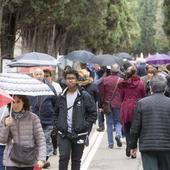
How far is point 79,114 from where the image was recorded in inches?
349

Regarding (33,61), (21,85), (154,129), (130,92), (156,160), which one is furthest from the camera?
(33,61)

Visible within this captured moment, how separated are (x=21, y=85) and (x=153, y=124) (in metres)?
1.67

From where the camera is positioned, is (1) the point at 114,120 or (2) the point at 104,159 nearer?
(2) the point at 104,159

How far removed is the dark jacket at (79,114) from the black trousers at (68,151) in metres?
0.16

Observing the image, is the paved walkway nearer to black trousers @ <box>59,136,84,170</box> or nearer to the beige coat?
black trousers @ <box>59,136,84,170</box>

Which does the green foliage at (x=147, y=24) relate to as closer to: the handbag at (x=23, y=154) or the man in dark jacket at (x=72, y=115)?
the man in dark jacket at (x=72, y=115)

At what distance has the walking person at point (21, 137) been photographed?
23.5 feet

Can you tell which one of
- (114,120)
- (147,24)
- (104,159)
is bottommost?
(104,159)

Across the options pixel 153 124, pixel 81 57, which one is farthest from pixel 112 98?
pixel 81 57

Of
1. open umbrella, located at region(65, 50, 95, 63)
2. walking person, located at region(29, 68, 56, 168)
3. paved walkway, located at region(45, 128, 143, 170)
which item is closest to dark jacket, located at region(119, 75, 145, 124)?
paved walkway, located at region(45, 128, 143, 170)

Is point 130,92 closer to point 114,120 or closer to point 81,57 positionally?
point 114,120

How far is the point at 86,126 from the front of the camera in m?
8.89

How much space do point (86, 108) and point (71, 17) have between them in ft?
72.1

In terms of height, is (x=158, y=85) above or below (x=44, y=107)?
above
